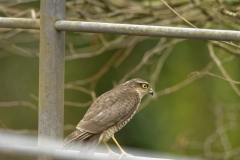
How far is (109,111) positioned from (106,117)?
0.19 ft

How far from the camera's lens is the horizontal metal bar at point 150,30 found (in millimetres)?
1639

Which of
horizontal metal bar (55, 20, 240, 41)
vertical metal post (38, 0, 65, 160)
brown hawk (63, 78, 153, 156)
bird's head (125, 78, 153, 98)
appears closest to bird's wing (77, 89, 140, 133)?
brown hawk (63, 78, 153, 156)

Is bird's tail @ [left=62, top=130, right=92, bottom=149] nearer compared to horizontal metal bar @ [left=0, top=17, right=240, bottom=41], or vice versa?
horizontal metal bar @ [left=0, top=17, right=240, bottom=41]

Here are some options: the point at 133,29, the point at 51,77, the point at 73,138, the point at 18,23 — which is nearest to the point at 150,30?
the point at 133,29

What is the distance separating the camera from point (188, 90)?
26.6 feet

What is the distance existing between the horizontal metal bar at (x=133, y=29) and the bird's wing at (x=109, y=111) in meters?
0.84

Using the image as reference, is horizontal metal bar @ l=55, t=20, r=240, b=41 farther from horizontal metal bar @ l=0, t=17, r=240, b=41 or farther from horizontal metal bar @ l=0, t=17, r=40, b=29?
horizontal metal bar @ l=0, t=17, r=40, b=29

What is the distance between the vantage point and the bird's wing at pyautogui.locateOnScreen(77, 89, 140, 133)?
2860 mm

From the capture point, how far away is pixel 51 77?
6.19ft

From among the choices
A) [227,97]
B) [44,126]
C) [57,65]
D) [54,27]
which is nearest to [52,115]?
[44,126]

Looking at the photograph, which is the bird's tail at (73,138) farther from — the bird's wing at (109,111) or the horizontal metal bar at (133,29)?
the horizontal metal bar at (133,29)

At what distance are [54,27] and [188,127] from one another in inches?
248

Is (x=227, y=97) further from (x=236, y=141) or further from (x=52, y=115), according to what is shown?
(x=52, y=115)

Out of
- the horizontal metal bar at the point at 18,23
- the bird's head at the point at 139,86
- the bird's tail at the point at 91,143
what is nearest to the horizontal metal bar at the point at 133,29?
the horizontal metal bar at the point at 18,23
